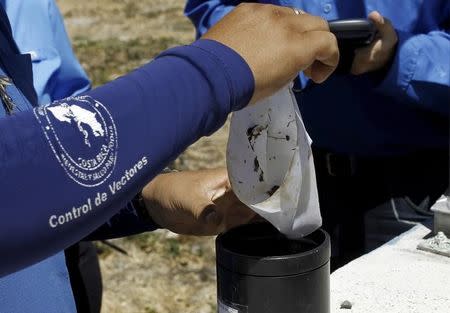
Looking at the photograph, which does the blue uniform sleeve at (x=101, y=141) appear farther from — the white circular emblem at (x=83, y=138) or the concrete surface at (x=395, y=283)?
the concrete surface at (x=395, y=283)

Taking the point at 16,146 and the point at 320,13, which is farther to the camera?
the point at 320,13

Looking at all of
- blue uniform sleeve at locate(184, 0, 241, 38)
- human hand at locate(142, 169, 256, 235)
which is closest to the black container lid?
human hand at locate(142, 169, 256, 235)

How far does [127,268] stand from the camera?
13.4 feet

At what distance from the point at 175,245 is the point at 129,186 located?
3.30 meters

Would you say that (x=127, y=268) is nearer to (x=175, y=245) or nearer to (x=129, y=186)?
(x=175, y=245)

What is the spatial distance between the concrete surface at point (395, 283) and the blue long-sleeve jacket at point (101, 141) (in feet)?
1.69

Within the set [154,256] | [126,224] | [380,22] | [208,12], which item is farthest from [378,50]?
[154,256]

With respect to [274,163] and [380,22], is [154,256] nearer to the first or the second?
[380,22]

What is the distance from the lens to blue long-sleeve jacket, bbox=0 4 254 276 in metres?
0.89

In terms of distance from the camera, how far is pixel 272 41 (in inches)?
40.6

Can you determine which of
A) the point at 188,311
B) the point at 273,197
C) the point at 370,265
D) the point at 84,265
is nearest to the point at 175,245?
the point at 188,311

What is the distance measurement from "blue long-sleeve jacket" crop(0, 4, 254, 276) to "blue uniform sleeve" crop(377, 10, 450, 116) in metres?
1.07

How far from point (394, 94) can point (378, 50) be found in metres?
0.13

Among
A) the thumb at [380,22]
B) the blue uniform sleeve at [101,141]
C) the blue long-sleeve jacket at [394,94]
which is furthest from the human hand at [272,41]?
the blue long-sleeve jacket at [394,94]
